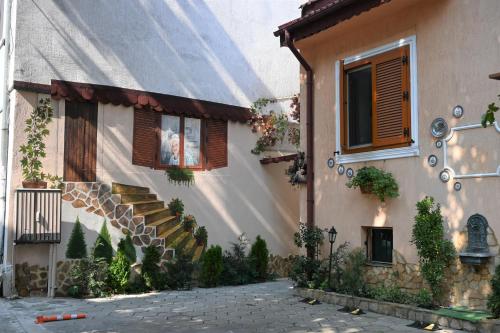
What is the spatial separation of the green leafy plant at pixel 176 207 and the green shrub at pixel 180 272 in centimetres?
111

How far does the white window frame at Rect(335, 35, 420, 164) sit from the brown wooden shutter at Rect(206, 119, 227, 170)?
4420 millimetres

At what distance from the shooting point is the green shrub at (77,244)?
1134cm

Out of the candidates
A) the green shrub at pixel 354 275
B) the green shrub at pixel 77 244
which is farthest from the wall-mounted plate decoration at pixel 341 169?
the green shrub at pixel 77 244

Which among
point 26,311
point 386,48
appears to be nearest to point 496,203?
point 386,48

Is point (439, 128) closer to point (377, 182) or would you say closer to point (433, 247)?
point (377, 182)

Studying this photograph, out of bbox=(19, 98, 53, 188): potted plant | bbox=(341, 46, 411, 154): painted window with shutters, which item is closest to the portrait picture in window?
bbox=(19, 98, 53, 188): potted plant

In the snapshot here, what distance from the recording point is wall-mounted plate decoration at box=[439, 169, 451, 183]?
8297 mm

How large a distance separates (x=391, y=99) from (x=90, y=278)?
714cm

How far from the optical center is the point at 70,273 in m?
11.2

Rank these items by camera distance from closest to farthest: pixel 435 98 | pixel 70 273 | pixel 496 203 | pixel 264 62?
pixel 496 203 → pixel 435 98 → pixel 70 273 → pixel 264 62

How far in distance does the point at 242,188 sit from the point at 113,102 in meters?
4.19

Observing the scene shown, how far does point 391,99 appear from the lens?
927 centimetres

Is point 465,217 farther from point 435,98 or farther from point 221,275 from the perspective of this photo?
point 221,275

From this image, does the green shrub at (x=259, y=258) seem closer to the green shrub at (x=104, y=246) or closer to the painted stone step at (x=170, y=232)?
the painted stone step at (x=170, y=232)
